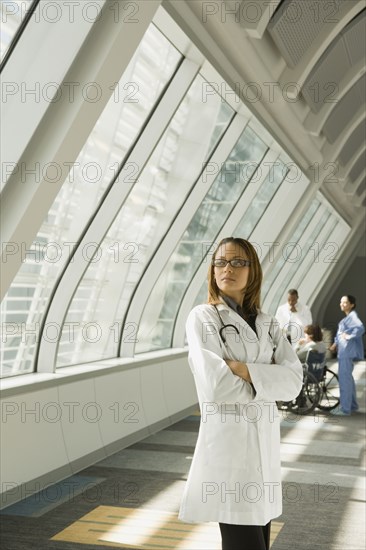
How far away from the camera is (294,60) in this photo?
8.08m

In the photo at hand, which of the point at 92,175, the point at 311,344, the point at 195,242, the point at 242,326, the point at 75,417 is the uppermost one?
the point at 195,242

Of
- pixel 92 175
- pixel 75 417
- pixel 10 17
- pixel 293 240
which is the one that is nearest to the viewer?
pixel 10 17

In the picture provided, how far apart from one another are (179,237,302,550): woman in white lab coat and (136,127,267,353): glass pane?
24.2 ft

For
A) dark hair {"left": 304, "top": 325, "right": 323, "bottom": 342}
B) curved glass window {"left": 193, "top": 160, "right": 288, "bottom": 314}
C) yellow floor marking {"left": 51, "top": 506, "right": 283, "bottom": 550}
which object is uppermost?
curved glass window {"left": 193, "top": 160, "right": 288, "bottom": 314}

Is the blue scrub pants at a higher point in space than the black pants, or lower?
higher

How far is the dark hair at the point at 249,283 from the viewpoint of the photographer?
313cm

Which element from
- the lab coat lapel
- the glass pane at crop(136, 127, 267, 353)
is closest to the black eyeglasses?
the lab coat lapel

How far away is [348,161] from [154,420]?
740cm

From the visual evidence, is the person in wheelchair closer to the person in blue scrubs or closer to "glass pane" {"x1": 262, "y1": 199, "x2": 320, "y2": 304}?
the person in blue scrubs

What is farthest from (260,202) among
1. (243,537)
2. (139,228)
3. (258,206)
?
(243,537)

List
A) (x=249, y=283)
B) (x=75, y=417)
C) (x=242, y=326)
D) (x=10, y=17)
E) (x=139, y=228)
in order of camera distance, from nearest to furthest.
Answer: (x=242, y=326) → (x=249, y=283) → (x=10, y=17) → (x=75, y=417) → (x=139, y=228)

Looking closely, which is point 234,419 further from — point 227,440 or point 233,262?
point 233,262

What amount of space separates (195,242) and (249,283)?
26.0 feet

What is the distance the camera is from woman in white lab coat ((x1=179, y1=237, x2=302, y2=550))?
9.37 ft
